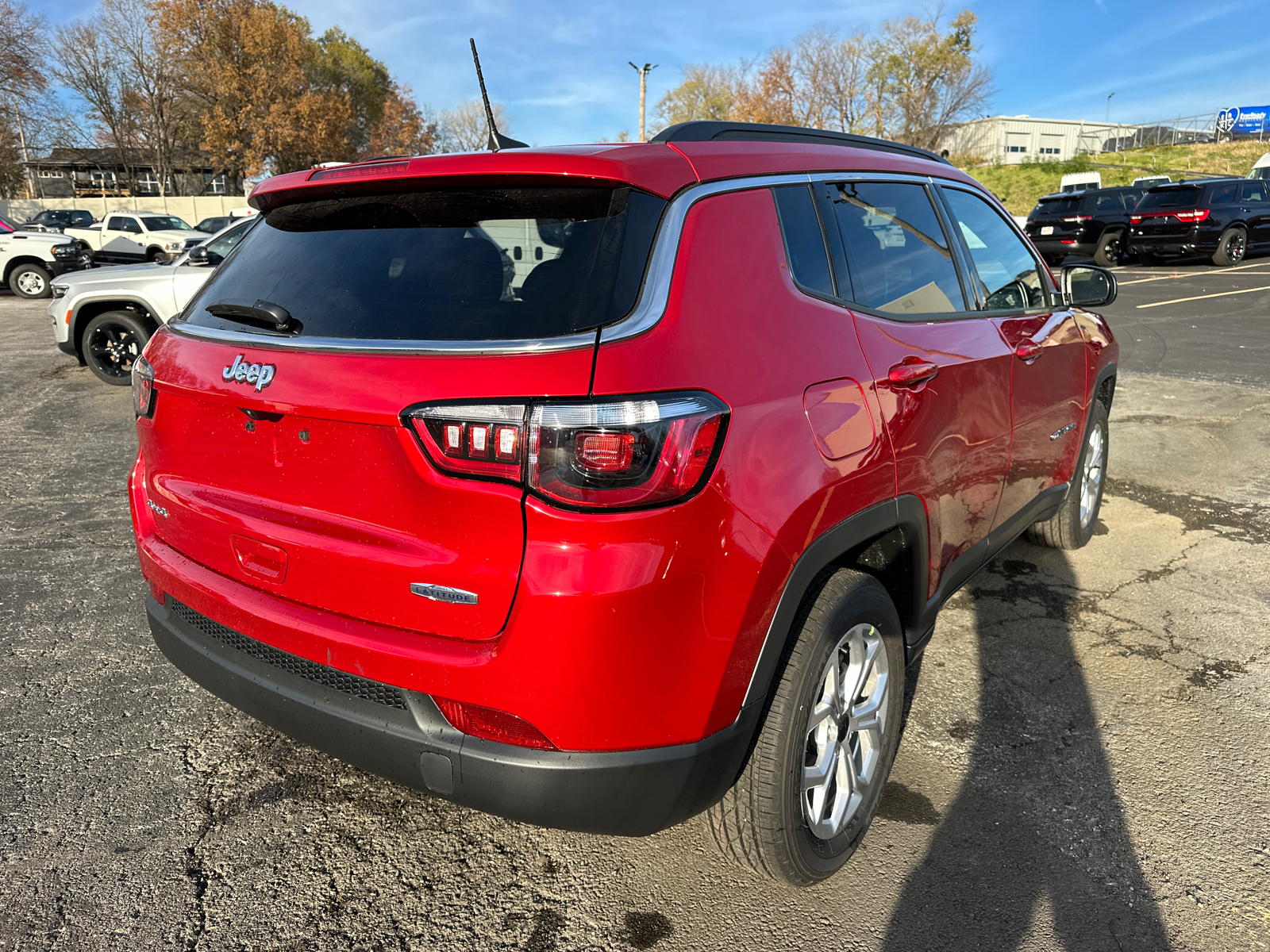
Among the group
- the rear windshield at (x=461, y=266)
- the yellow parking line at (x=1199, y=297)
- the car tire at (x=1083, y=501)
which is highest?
the rear windshield at (x=461, y=266)

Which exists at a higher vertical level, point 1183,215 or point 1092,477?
point 1183,215

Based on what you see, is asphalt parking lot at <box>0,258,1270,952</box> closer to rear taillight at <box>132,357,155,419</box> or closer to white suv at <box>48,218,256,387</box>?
rear taillight at <box>132,357,155,419</box>

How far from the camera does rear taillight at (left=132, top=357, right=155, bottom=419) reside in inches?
91.0

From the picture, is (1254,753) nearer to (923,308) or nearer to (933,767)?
(933,767)

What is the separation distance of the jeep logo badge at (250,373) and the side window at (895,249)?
1.46m

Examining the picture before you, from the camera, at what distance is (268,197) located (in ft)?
7.79

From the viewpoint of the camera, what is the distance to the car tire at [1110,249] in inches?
810

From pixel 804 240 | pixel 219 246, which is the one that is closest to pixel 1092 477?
pixel 804 240

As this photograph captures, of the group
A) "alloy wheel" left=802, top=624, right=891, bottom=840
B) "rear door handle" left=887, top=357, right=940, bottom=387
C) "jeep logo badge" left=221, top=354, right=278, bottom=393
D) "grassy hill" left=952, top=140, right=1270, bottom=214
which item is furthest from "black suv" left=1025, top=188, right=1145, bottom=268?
"grassy hill" left=952, top=140, right=1270, bottom=214

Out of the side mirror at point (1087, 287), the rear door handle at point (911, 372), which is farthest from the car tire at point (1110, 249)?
the rear door handle at point (911, 372)

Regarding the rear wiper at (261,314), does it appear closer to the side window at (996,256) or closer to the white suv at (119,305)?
the side window at (996,256)

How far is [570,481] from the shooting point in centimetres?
161

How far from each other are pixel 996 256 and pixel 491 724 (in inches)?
105

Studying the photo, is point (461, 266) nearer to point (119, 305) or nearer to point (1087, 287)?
point (1087, 287)
